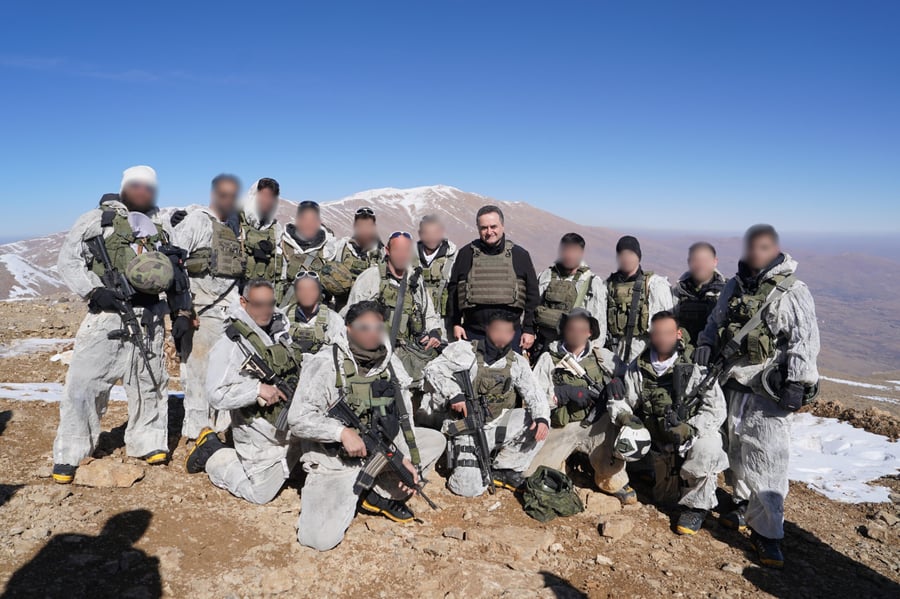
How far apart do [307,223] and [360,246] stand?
713 millimetres

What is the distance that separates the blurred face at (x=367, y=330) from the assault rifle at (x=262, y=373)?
0.86 metres

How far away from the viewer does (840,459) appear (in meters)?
7.23

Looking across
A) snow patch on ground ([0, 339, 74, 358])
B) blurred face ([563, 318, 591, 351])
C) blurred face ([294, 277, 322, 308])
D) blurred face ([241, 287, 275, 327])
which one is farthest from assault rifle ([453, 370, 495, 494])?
snow patch on ground ([0, 339, 74, 358])

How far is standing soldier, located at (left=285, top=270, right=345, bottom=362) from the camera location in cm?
550

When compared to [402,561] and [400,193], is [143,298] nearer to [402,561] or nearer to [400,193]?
[402,561]

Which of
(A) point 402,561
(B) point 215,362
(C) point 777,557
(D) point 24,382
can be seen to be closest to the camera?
(A) point 402,561

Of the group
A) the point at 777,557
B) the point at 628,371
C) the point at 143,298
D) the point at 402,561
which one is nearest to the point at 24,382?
the point at 143,298

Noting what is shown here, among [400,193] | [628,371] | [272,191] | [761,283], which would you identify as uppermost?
[400,193]

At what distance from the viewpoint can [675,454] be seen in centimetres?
509

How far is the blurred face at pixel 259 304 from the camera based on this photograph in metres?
4.72

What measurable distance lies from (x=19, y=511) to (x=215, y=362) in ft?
5.77

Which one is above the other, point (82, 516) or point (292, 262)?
point (292, 262)

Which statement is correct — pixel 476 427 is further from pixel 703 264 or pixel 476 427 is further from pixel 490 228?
pixel 703 264

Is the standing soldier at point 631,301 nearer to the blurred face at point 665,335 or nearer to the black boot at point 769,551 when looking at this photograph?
the blurred face at point 665,335
